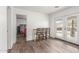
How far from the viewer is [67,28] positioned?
5.08 metres

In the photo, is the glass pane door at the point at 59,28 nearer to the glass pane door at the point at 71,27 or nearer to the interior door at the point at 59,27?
the interior door at the point at 59,27

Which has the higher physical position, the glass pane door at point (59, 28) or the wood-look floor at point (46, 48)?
the glass pane door at point (59, 28)

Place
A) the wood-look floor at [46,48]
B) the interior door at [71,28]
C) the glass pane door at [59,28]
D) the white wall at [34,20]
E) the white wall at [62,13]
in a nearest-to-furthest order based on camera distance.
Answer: the wood-look floor at [46,48]
the white wall at [62,13]
the interior door at [71,28]
the white wall at [34,20]
the glass pane door at [59,28]

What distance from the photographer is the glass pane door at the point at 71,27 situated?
15.0ft

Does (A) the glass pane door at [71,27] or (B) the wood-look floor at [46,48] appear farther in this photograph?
(A) the glass pane door at [71,27]

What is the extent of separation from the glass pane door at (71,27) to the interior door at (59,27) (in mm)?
412

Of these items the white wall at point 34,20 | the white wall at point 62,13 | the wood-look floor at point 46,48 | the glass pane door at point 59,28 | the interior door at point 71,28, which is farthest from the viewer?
the glass pane door at point 59,28

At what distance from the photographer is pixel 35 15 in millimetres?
5570

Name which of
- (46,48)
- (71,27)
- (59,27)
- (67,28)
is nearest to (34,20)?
(59,27)

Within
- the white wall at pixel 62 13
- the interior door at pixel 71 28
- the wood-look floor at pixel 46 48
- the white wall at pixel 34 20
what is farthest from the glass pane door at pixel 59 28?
the wood-look floor at pixel 46 48

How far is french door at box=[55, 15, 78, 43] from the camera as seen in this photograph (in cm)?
458

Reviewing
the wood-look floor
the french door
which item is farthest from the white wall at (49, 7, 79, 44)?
the wood-look floor

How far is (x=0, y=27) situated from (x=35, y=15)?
3.46m
